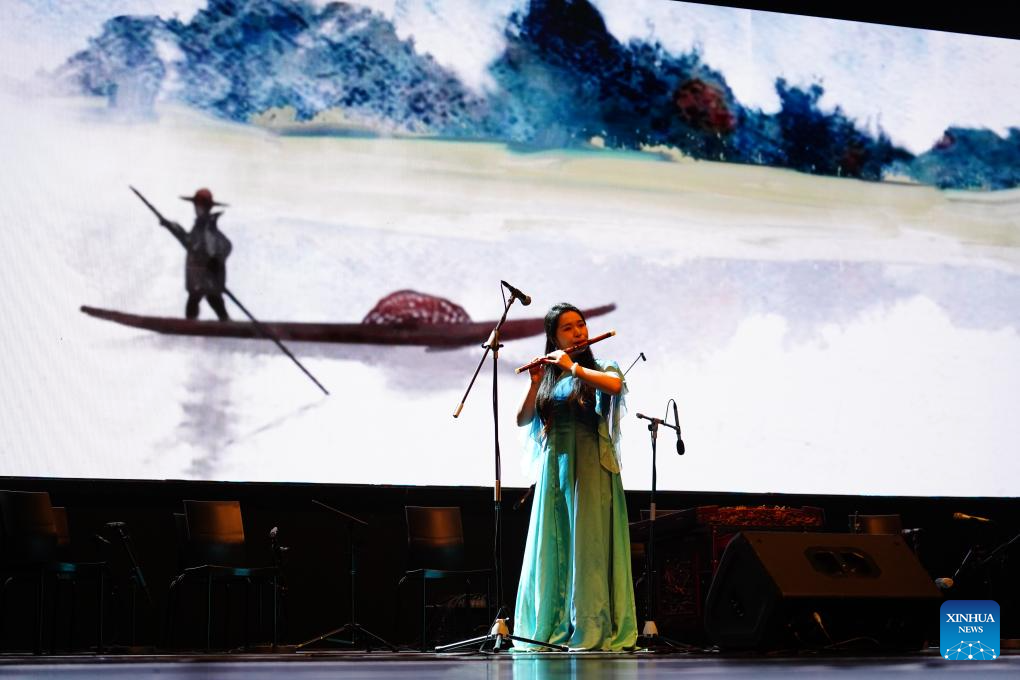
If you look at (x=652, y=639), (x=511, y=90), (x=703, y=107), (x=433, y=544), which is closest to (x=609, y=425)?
(x=652, y=639)

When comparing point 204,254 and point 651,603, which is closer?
point 651,603

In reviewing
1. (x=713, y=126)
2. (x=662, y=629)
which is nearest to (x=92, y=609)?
(x=662, y=629)

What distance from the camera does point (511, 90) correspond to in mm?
5988

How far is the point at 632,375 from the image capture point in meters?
5.88

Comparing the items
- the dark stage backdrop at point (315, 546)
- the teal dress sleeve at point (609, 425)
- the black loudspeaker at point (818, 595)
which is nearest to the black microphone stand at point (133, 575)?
the dark stage backdrop at point (315, 546)

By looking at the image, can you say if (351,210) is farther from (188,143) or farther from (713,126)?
(713,126)

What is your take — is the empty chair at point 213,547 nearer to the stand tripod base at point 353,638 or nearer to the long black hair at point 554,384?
the stand tripod base at point 353,638

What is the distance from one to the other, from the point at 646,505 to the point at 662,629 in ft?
3.63

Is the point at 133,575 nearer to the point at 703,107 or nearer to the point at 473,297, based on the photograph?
the point at 473,297

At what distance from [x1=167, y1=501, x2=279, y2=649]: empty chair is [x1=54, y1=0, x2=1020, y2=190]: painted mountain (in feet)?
5.99

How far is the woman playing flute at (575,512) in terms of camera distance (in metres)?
4.11

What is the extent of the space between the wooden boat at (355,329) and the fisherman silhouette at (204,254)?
7 cm

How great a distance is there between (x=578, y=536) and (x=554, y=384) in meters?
0.53

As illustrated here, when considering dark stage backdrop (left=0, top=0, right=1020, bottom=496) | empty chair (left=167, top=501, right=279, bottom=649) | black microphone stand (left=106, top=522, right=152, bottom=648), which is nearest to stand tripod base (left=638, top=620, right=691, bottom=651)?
dark stage backdrop (left=0, top=0, right=1020, bottom=496)
